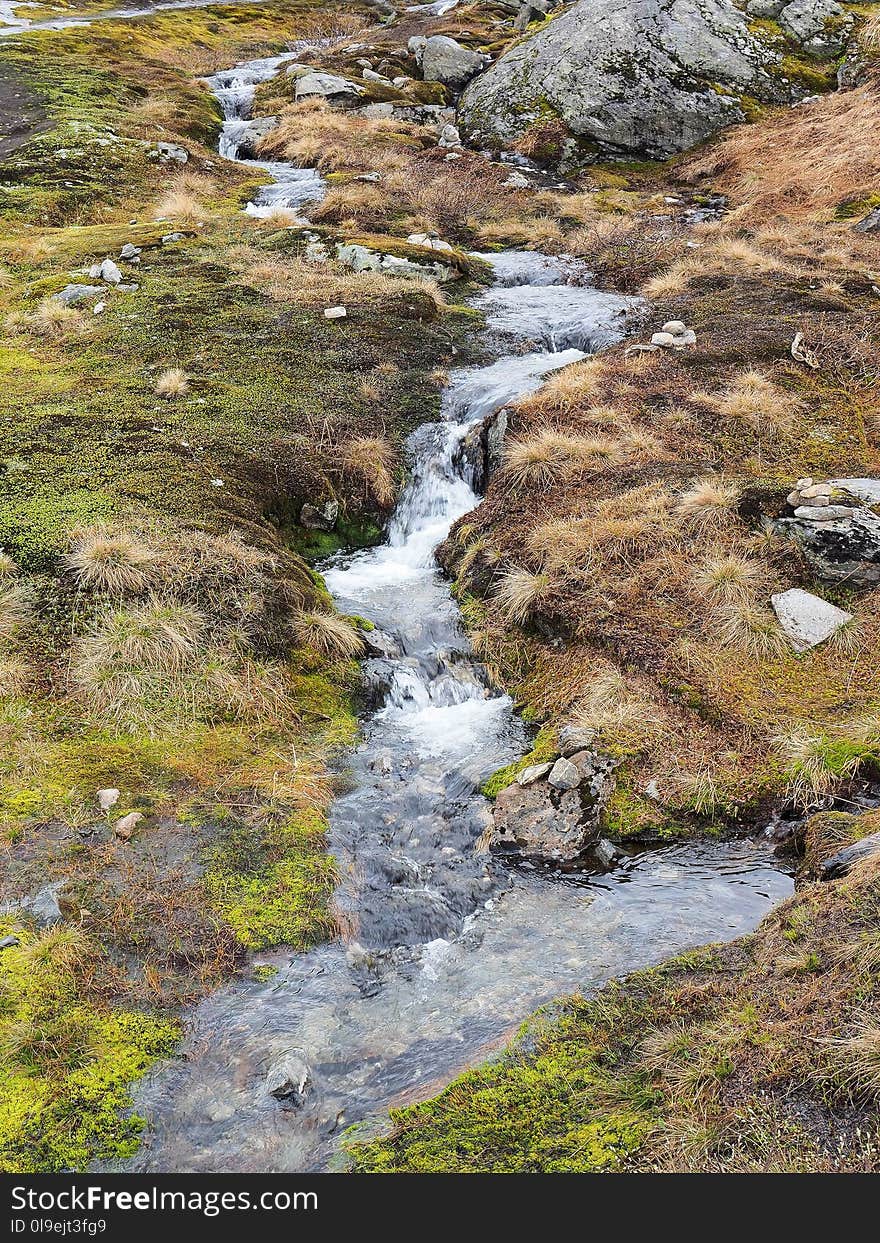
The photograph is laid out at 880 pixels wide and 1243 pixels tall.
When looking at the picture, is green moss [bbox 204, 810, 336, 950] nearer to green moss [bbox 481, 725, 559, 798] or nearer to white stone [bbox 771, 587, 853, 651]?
green moss [bbox 481, 725, 559, 798]

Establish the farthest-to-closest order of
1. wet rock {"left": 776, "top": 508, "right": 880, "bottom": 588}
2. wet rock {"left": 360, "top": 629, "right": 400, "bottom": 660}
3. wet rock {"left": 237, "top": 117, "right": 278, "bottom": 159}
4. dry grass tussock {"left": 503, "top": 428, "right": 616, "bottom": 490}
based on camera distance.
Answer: wet rock {"left": 237, "top": 117, "right": 278, "bottom": 159} → dry grass tussock {"left": 503, "top": 428, "right": 616, "bottom": 490} → wet rock {"left": 360, "top": 629, "right": 400, "bottom": 660} → wet rock {"left": 776, "top": 508, "right": 880, "bottom": 588}

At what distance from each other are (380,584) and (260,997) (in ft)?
20.2

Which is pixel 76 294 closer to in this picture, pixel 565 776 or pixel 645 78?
pixel 565 776

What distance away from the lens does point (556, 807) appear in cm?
729

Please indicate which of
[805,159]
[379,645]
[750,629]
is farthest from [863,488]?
[805,159]

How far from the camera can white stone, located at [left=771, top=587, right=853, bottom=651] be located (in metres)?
8.48

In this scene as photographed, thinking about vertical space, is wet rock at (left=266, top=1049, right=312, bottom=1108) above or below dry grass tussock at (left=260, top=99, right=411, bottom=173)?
below

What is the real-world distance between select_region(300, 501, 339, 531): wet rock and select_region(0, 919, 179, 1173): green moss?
6.79 m

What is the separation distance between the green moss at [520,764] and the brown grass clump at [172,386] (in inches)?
325

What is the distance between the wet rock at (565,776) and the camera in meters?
7.39

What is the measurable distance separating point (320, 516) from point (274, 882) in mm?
6217

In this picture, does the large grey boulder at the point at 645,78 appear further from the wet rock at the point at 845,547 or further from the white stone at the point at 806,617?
the white stone at the point at 806,617

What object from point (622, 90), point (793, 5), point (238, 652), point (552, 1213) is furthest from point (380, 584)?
point (793, 5)

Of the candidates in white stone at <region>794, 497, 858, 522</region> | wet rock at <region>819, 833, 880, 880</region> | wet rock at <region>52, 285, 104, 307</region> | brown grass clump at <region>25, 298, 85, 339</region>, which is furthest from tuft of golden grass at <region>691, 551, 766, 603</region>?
wet rock at <region>52, 285, 104, 307</region>
